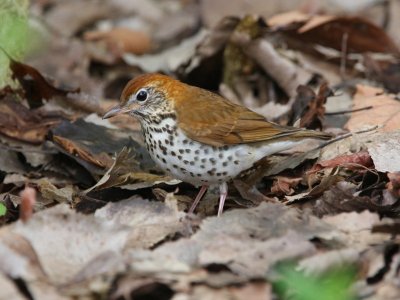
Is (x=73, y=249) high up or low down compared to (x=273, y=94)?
up

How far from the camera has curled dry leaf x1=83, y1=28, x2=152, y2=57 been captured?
32.7 feet

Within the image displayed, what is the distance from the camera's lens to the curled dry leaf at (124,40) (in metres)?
9.97

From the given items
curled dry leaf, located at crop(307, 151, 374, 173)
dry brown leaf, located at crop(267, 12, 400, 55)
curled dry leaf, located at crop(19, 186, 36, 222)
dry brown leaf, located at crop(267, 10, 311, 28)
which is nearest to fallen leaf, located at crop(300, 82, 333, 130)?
curled dry leaf, located at crop(307, 151, 374, 173)

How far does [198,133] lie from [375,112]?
1698mm

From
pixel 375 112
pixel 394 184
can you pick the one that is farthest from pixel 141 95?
pixel 375 112

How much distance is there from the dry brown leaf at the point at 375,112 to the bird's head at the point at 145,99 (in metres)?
1.51

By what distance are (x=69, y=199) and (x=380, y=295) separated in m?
2.34

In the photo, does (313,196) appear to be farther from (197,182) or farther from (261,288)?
(261,288)

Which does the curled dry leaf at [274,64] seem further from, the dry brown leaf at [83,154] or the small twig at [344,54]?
the dry brown leaf at [83,154]

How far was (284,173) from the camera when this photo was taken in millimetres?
5867

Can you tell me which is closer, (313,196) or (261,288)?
(261,288)

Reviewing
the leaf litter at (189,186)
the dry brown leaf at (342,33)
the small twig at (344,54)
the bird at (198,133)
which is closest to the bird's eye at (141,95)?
the bird at (198,133)

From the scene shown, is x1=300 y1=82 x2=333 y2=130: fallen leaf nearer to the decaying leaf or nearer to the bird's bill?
the bird's bill

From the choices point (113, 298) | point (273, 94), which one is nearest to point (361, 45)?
point (273, 94)
